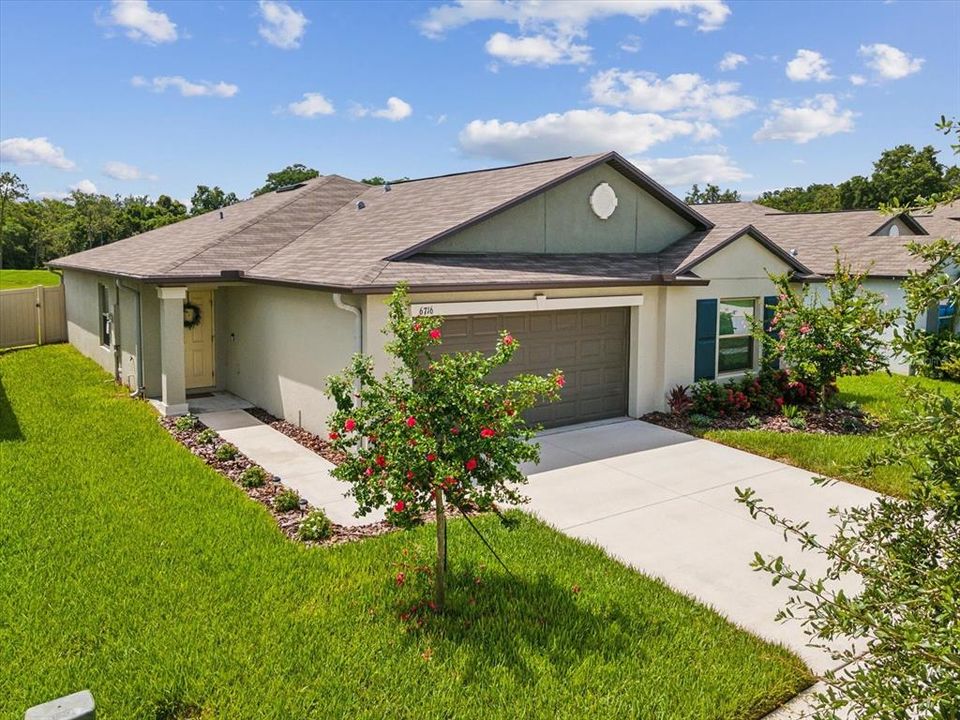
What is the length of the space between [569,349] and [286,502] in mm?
6045

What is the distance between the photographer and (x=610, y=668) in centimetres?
504

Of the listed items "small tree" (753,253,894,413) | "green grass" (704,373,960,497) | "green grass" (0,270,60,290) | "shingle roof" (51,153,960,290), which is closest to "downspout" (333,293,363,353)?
"shingle roof" (51,153,960,290)

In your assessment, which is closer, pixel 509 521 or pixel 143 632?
pixel 143 632

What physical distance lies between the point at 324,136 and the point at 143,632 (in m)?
28.0

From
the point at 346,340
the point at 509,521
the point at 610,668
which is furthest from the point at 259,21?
the point at 610,668

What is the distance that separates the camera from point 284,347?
12.5 meters

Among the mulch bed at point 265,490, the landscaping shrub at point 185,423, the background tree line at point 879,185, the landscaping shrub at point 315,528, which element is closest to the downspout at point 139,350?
the mulch bed at point 265,490

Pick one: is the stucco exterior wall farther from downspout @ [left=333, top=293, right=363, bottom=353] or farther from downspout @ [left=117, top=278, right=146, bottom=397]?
downspout @ [left=333, top=293, right=363, bottom=353]

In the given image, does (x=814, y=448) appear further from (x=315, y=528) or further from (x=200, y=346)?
(x=200, y=346)

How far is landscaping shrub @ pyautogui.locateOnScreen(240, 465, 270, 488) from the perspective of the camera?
9008mm

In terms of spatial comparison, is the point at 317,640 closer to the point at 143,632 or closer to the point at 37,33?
the point at 143,632

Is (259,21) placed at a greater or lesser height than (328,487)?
greater

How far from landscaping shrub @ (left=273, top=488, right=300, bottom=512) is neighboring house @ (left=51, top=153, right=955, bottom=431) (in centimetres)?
247

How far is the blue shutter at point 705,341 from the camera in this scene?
13508 millimetres
